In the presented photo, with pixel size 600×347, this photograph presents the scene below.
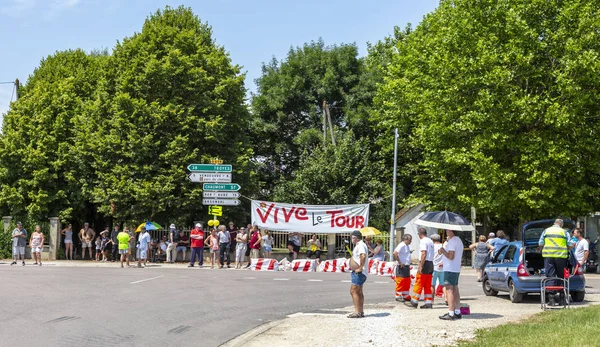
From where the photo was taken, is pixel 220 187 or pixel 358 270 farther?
pixel 220 187

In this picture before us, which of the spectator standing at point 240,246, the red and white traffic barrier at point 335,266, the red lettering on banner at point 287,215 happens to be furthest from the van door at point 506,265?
the red lettering on banner at point 287,215

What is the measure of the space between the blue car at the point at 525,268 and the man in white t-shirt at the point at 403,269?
98.1 inches

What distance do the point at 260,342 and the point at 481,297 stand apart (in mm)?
8888

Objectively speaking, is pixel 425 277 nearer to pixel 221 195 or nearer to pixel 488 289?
pixel 488 289

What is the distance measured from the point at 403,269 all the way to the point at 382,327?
4.32 m

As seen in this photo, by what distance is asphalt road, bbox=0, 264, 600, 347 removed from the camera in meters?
12.0

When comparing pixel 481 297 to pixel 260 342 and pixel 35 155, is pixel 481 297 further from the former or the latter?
pixel 35 155

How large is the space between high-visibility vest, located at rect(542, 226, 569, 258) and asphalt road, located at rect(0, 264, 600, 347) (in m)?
4.17

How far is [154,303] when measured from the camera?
648 inches

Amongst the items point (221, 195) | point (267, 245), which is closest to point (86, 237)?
point (221, 195)

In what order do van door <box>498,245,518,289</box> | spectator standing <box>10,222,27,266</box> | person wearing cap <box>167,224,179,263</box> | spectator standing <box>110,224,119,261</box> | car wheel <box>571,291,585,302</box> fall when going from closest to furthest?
car wheel <box>571,291,585,302</box>
van door <box>498,245,518,289</box>
spectator standing <box>10,222,27,266</box>
spectator standing <box>110,224,119,261</box>
person wearing cap <box>167,224,179,263</box>

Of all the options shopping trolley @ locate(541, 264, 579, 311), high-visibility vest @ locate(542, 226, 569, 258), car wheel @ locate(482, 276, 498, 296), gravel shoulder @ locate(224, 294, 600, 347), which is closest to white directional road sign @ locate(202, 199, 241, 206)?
car wheel @ locate(482, 276, 498, 296)

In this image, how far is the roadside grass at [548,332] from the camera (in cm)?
1034

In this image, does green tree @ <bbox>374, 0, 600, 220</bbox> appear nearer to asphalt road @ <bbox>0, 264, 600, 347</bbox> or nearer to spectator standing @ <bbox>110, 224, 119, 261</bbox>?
asphalt road @ <bbox>0, 264, 600, 347</bbox>
